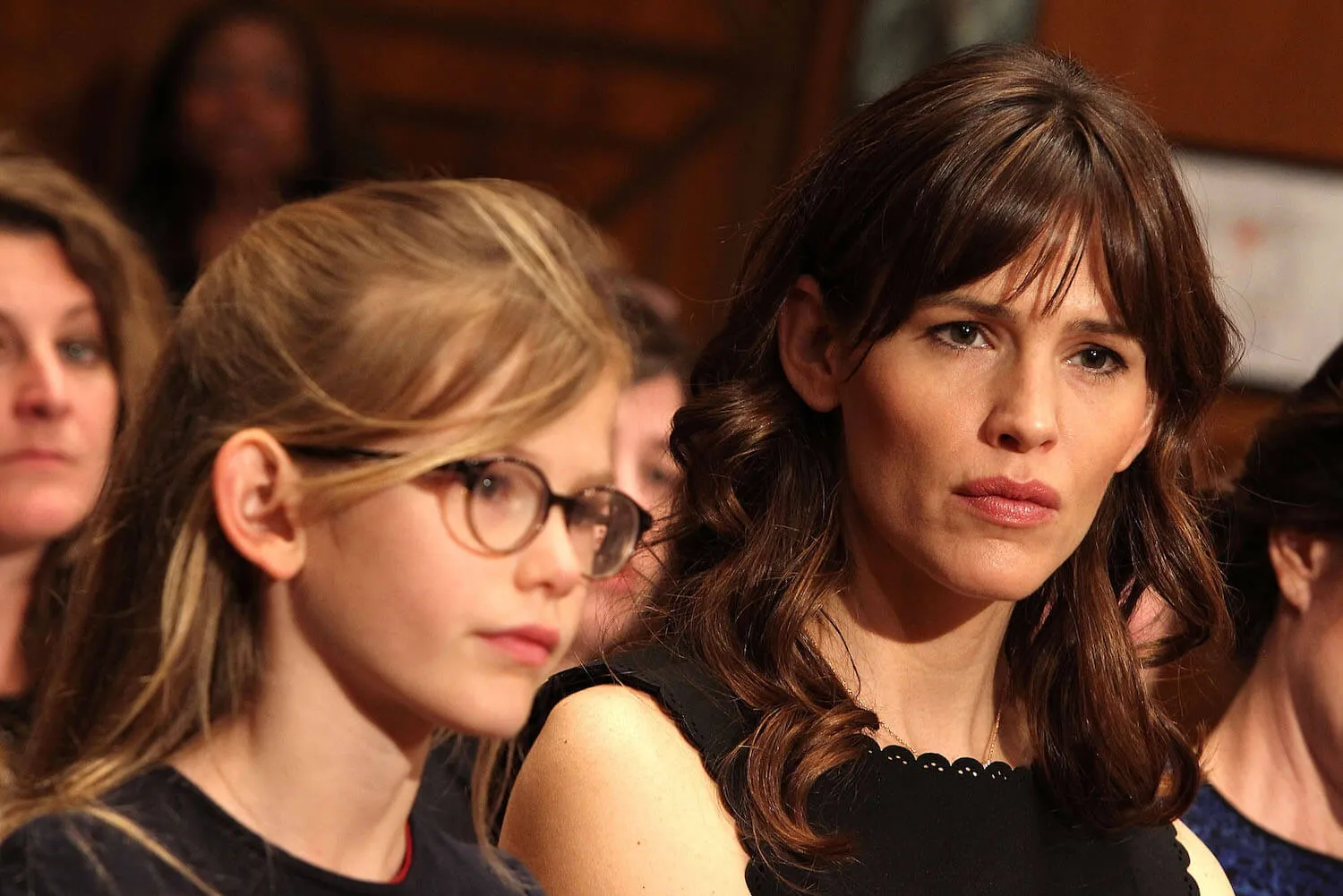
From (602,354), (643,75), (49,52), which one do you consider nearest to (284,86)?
(49,52)

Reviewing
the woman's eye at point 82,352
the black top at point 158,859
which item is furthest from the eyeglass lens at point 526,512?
the woman's eye at point 82,352

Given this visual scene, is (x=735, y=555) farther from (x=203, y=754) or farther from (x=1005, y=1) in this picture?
(x=1005, y=1)

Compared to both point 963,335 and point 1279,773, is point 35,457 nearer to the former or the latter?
point 963,335

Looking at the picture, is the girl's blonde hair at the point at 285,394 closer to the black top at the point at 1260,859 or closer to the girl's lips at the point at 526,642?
the girl's lips at the point at 526,642

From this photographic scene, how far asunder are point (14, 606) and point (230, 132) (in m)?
2.24

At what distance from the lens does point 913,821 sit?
6.55 feet

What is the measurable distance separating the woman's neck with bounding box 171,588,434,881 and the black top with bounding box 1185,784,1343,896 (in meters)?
1.44

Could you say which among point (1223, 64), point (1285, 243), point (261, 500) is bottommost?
point (261, 500)

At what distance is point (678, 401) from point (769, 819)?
1730 millimetres

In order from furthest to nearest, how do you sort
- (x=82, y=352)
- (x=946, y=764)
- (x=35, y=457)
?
(x=82, y=352)
(x=35, y=457)
(x=946, y=764)

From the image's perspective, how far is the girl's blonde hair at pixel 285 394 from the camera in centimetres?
139

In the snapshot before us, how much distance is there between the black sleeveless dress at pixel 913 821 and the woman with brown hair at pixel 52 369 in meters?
0.69

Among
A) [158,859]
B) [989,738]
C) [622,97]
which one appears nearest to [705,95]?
[622,97]

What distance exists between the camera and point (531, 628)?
1390 millimetres
